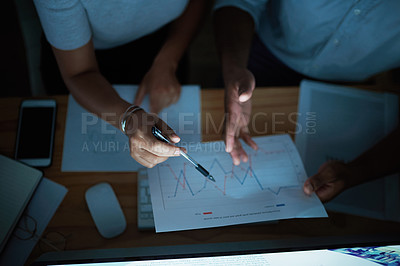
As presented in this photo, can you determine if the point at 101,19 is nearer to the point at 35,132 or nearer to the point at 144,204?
the point at 35,132

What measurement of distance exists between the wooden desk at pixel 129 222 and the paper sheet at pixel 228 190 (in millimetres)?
37

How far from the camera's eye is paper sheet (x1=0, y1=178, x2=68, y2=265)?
59 centimetres

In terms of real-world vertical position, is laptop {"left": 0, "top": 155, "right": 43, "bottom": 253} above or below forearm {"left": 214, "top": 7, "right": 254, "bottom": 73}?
below

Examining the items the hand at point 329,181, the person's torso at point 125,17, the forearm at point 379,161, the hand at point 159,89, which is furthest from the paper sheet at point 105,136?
the forearm at point 379,161

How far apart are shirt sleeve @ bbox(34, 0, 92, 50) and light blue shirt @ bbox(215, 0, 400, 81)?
1.44ft

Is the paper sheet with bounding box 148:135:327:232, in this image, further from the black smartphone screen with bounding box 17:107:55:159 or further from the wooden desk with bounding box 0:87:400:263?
the black smartphone screen with bounding box 17:107:55:159

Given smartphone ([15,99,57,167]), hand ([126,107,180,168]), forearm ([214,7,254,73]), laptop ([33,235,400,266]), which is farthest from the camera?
forearm ([214,7,254,73])

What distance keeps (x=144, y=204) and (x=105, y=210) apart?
0.09m

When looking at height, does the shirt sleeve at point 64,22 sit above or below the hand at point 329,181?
above

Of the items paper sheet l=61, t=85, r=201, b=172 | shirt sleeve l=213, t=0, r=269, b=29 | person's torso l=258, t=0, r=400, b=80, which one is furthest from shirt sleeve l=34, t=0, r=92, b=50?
person's torso l=258, t=0, r=400, b=80

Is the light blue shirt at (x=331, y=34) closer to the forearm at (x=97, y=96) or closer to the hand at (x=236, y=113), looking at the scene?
the hand at (x=236, y=113)

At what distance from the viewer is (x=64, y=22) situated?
568 millimetres

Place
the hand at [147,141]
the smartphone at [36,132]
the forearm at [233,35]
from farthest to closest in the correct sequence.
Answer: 1. the forearm at [233,35]
2. the smartphone at [36,132]
3. the hand at [147,141]

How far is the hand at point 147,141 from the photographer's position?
565 mm
